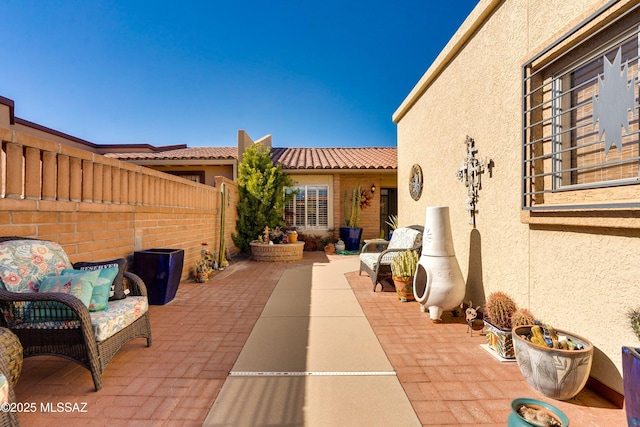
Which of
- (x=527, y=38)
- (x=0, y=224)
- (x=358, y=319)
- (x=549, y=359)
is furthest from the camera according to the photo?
(x=358, y=319)

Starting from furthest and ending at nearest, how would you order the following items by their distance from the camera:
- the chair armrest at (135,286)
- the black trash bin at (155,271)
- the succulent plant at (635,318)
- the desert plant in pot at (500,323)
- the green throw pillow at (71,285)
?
the black trash bin at (155,271), the chair armrest at (135,286), the desert plant in pot at (500,323), the green throw pillow at (71,285), the succulent plant at (635,318)

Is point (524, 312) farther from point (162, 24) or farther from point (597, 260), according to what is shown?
point (162, 24)

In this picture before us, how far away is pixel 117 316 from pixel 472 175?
14.9 ft

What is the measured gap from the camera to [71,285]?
250 centimetres

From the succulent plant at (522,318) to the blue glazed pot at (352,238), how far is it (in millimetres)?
8291

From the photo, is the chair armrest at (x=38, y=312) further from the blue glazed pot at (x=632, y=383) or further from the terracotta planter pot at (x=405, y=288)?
the terracotta planter pot at (x=405, y=288)

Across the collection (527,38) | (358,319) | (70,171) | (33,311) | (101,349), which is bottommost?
(358,319)

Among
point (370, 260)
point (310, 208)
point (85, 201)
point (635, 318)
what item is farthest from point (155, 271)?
point (310, 208)

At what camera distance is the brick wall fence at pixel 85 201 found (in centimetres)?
293

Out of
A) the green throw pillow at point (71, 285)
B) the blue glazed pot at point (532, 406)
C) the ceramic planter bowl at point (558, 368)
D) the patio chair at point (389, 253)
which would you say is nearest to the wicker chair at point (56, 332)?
the green throw pillow at point (71, 285)

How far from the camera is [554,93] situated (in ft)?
9.55

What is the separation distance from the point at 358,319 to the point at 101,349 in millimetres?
2946

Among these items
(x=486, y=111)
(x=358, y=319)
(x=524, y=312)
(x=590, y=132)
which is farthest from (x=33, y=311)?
(x=486, y=111)

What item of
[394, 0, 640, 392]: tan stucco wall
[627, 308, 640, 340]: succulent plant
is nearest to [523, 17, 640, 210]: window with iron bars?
[394, 0, 640, 392]: tan stucco wall
